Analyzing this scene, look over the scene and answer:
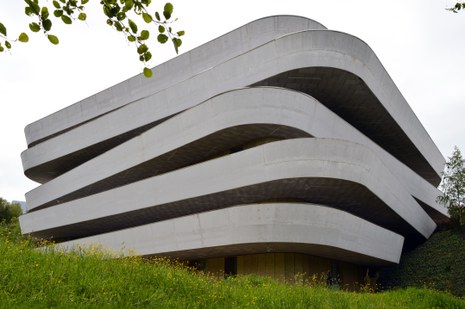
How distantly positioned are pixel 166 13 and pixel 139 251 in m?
17.2

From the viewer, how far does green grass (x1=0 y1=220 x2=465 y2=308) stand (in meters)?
6.21

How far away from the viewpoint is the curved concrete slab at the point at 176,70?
69.4 feet

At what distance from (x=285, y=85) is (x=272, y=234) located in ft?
24.2

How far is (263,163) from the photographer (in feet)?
52.8

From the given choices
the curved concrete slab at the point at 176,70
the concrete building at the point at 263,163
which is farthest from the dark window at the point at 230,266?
the curved concrete slab at the point at 176,70

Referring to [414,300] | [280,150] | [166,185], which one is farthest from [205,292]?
[166,185]

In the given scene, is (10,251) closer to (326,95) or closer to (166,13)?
(166,13)

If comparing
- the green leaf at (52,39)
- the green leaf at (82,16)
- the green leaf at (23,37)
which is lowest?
the green leaf at (23,37)

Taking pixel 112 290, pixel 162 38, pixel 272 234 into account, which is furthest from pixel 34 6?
pixel 272 234

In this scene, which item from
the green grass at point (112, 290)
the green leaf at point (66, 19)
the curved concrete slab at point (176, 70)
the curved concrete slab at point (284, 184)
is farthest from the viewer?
the curved concrete slab at point (176, 70)

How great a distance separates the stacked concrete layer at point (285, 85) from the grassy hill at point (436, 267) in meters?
6.18

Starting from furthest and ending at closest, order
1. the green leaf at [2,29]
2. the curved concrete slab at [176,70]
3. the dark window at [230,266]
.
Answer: the curved concrete slab at [176,70] < the dark window at [230,266] < the green leaf at [2,29]

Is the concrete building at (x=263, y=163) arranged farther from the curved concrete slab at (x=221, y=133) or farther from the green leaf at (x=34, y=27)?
the green leaf at (x=34, y=27)

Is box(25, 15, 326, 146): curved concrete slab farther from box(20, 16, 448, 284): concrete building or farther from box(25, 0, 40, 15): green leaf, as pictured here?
box(25, 0, 40, 15): green leaf
